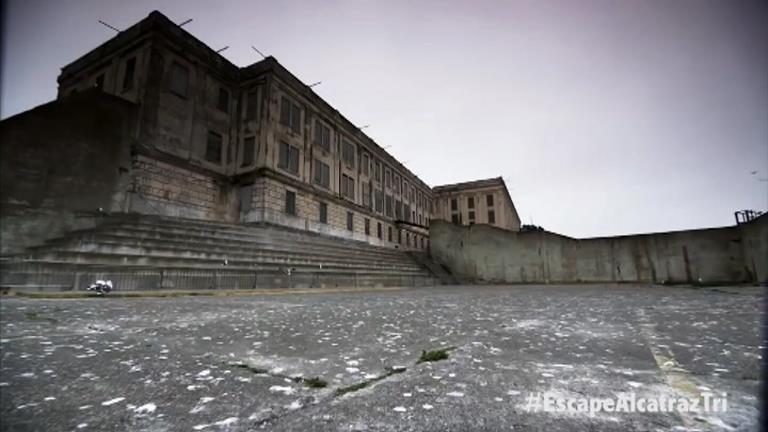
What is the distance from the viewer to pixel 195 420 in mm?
1200

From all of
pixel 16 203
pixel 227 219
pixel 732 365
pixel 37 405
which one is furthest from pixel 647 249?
pixel 16 203

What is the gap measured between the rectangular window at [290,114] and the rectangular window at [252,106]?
1752mm

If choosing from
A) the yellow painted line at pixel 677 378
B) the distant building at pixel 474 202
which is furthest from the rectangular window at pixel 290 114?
the distant building at pixel 474 202

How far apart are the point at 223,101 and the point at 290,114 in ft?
14.9

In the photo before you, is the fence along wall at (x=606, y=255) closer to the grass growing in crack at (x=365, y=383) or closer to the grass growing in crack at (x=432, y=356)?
the grass growing in crack at (x=432, y=356)

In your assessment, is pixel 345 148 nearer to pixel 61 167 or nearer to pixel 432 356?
pixel 61 167

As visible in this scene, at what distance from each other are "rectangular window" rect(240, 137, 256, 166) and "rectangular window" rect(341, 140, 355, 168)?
941cm

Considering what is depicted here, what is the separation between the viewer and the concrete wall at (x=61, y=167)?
464 inches

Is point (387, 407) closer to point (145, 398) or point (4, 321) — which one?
point (145, 398)

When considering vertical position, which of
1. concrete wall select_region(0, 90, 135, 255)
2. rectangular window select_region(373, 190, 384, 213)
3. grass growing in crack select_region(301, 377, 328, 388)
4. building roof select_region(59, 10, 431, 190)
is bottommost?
grass growing in crack select_region(301, 377, 328, 388)

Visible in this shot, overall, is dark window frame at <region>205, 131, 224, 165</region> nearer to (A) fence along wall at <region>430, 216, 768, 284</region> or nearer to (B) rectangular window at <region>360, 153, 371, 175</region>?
(B) rectangular window at <region>360, 153, 371, 175</region>

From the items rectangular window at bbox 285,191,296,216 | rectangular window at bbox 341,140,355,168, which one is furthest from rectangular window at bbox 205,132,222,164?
rectangular window at bbox 341,140,355,168

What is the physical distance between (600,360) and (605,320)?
223 centimetres

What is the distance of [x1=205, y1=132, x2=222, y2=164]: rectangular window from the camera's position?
69.4 feet
